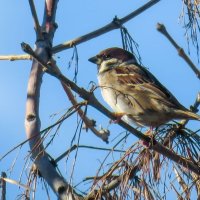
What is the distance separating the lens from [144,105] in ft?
13.9

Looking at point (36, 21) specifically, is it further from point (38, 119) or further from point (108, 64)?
point (108, 64)

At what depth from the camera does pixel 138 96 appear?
4324mm

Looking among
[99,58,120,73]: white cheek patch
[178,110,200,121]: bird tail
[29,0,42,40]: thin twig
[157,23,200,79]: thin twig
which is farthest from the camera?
[99,58,120,73]: white cheek patch

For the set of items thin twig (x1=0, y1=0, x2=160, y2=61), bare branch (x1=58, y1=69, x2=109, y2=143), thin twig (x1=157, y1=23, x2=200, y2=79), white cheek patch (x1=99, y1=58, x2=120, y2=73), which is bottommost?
thin twig (x1=157, y1=23, x2=200, y2=79)

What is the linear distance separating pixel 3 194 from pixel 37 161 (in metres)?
0.53

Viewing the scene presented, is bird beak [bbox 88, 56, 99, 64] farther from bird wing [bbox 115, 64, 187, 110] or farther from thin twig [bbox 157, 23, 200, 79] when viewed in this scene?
thin twig [bbox 157, 23, 200, 79]

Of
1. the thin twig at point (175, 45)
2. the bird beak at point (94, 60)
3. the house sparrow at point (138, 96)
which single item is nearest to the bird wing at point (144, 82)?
the house sparrow at point (138, 96)

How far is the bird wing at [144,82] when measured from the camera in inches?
168

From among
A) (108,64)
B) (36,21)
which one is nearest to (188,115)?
(36,21)

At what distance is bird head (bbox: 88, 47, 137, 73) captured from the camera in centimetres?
492

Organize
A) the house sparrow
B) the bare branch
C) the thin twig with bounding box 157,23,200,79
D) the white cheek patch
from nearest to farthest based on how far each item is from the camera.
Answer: the thin twig with bounding box 157,23,200,79
the bare branch
the house sparrow
the white cheek patch

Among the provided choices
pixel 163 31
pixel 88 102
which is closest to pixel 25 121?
pixel 88 102

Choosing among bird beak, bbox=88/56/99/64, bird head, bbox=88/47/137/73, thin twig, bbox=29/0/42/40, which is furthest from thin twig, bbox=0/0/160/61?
bird beak, bbox=88/56/99/64

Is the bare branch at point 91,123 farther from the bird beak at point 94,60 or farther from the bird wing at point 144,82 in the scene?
the bird beak at point 94,60
